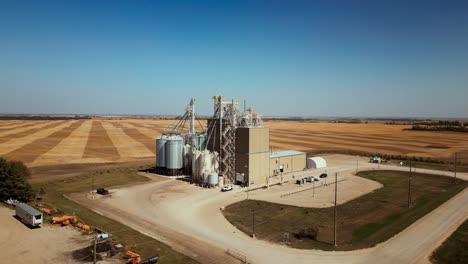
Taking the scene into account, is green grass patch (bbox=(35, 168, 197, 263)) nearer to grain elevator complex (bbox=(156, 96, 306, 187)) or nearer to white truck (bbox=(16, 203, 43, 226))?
white truck (bbox=(16, 203, 43, 226))

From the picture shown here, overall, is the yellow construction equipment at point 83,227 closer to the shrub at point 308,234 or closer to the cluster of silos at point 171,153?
the shrub at point 308,234

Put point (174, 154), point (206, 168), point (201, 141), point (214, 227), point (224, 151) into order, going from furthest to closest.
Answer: point (201, 141), point (174, 154), point (224, 151), point (206, 168), point (214, 227)

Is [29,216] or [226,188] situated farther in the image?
[226,188]

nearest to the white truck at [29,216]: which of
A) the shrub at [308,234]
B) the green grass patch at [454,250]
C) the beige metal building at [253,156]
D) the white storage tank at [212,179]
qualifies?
the white storage tank at [212,179]

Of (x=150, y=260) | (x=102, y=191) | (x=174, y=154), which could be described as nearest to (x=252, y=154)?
(x=174, y=154)

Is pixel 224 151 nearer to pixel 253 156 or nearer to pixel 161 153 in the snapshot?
pixel 253 156

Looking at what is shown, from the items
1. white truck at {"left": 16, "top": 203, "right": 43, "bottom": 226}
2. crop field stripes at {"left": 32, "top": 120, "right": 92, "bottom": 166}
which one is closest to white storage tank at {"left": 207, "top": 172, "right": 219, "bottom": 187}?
white truck at {"left": 16, "top": 203, "right": 43, "bottom": 226}

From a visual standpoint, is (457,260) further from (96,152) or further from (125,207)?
(96,152)
